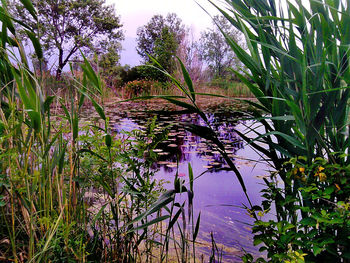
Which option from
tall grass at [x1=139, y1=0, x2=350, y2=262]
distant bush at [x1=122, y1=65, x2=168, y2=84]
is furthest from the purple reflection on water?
distant bush at [x1=122, y1=65, x2=168, y2=84]

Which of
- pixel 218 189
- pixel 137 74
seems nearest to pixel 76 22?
pixel 137 74

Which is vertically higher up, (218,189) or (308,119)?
(308,119)

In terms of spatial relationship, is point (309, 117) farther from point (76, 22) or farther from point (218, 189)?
point (76, 22)

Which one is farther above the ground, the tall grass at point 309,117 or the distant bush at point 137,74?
the distant bush at point 137,74

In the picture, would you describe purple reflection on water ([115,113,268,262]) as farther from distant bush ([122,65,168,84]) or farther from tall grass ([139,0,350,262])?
distant bush ([122,65,168,84])

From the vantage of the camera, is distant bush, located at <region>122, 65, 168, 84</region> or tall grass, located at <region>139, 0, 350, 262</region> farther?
distant bush, located at <region>122, 65, 168, 84</region>

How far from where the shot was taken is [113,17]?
16.6 meters

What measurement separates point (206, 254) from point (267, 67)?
1.08 meters

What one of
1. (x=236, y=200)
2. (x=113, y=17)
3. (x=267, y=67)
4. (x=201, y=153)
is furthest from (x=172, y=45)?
(x=267, y=67)

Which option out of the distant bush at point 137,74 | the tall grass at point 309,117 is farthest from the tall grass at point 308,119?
the distant bush at point 137,74

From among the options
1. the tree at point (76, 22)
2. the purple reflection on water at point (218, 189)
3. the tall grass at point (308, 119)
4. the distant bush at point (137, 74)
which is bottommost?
the purple reflection on water at point (218, 189)

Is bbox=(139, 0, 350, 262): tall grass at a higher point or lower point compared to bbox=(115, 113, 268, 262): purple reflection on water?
higher

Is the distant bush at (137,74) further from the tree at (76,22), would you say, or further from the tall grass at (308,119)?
the tall grass at (308,119)

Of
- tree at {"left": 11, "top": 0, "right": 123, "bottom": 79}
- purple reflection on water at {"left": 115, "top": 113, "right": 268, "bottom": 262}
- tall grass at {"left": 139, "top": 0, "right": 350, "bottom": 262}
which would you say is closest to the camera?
tall grass at {"left": 139, "top": 0, "right": 350, "bottom": 262}
